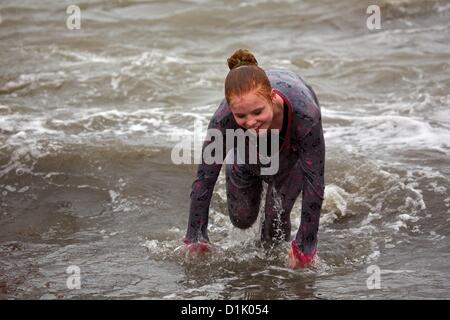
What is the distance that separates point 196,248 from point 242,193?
1.57 feet

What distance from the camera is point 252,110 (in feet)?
13.4

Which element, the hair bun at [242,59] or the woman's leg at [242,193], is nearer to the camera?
the hair bun at [242,59]

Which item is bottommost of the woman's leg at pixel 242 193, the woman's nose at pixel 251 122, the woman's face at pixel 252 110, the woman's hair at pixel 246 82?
the woman's leg at pixel 242 193

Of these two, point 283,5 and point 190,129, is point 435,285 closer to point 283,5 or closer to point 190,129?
point 190,129

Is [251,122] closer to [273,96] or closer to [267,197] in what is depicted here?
[273,96]

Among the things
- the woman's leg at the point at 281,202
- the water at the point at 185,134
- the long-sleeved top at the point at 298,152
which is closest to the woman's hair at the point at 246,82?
the long-sleeved top at the point at 298,152

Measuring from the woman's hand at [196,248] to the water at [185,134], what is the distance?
5.1 inches

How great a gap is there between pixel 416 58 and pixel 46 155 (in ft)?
17.9

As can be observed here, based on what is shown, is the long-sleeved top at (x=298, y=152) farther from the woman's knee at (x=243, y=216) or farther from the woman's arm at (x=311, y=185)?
the woman's knee at (x=243, y=216)

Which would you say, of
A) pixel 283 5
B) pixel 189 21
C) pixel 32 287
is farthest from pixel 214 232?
pixel 283 5

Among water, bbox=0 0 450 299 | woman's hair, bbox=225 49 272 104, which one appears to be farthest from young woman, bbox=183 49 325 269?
water, bbox=0 0 450 299

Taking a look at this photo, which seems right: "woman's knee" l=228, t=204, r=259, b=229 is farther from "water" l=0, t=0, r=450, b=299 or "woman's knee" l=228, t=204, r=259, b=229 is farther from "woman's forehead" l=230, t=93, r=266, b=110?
"woman's forehead" l=230, t=93, r=266, b=110

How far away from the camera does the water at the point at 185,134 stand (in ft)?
16.5

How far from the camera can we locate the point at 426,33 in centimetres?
1158
